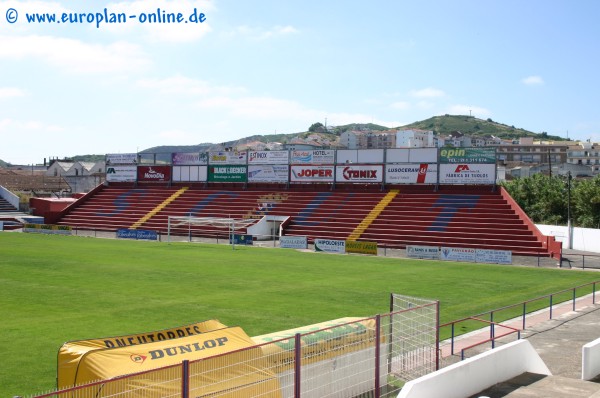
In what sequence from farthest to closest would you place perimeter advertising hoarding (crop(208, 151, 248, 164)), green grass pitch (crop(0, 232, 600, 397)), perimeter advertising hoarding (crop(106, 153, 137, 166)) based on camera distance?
perimeter advertising hoarding (crop(106, 153, 137, 166)), perimeter advertising hoarding (crop(208, 151, 248, 164)), green grass pitch (crop(0, 232, 600, 397))

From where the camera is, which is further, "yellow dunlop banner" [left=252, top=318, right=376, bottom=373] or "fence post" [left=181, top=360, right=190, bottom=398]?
"yellow dunlop banner" [left=252, top=318, right=376, bottom=373]

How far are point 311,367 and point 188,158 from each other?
212 ft

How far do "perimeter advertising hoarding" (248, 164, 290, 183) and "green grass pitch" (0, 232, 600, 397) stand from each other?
21350mm

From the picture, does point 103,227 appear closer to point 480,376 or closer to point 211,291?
point 211,291

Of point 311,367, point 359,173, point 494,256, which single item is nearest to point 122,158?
point 359,173

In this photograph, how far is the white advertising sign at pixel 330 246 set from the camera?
4719 centimetres

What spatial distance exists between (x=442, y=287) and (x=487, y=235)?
20594 millimetres

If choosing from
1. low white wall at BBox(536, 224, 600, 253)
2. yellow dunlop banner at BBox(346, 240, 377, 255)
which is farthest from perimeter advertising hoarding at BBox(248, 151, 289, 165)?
low white wall at BBox(536, 224, 600, 253)

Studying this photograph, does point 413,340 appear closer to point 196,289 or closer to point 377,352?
point 377,352

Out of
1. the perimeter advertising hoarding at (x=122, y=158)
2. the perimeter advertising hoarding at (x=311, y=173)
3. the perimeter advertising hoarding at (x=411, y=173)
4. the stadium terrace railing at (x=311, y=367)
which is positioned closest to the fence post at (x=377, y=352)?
the stadium terrace railing at (x=311, y=367)

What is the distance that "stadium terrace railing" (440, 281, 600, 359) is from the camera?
1742 cm

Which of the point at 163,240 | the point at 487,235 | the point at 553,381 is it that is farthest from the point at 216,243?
the point at 553,381

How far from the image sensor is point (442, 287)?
29.9 m

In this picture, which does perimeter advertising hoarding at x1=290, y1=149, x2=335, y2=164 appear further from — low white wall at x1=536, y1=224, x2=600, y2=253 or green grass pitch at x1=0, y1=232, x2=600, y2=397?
low white wall at x1=536, y1=224, x2=600, y2=253
